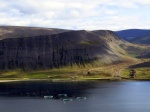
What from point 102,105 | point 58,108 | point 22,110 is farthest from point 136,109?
point 22,110

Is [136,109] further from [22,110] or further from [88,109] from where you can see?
[22,110]

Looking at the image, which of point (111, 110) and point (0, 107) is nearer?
point (111, 110)

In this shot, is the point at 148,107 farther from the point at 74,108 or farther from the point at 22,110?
the point at 22,110

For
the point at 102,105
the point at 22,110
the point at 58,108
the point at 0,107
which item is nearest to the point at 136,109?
the point at 102,105

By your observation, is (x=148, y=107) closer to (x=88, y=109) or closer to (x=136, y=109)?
(x=136, y=109)

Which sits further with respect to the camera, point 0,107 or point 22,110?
point 0,107

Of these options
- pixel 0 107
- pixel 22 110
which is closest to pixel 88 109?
pixel 22 110

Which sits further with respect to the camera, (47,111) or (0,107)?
(0,107)
